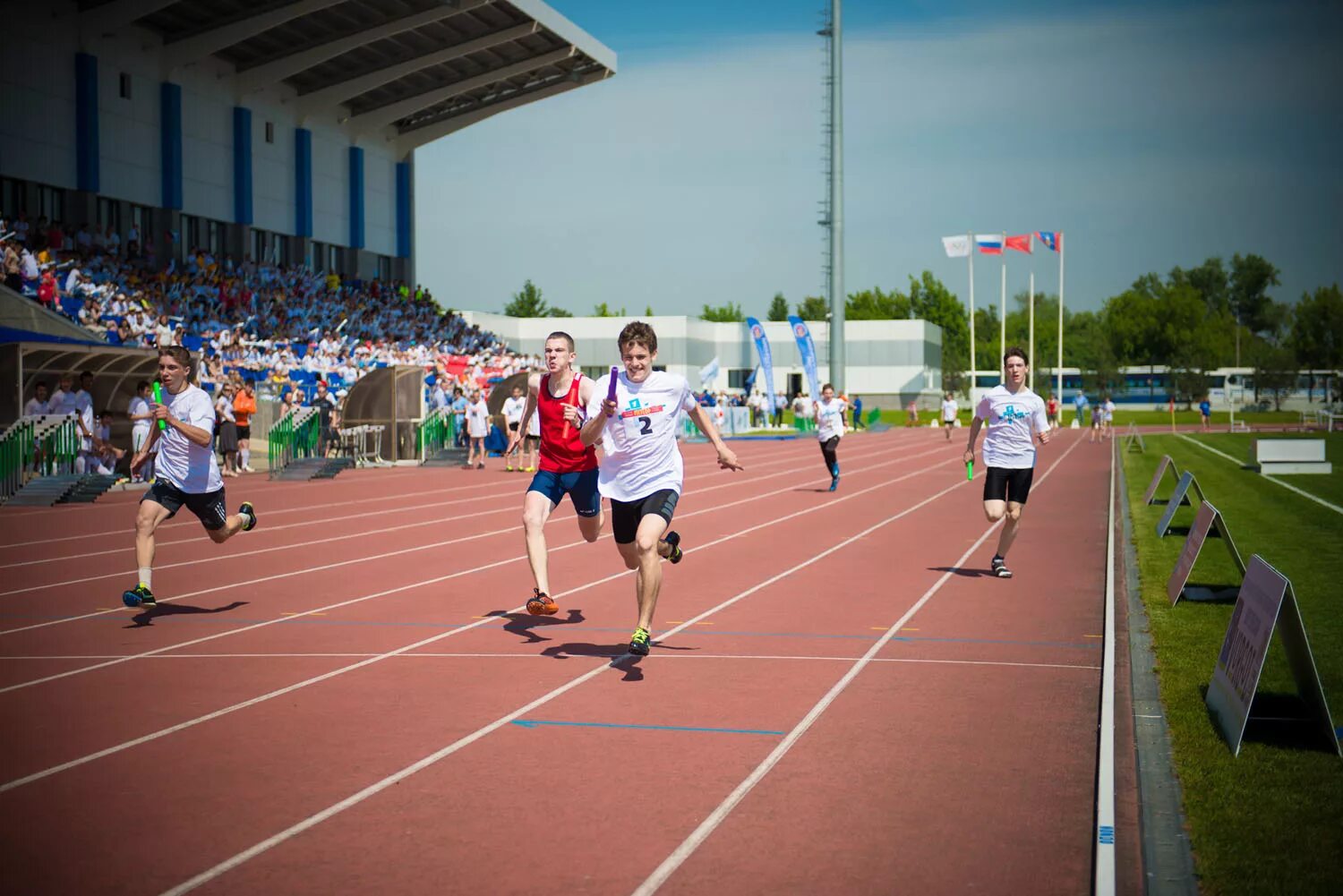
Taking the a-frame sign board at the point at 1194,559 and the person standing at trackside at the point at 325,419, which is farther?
the person standing at trackside at the point at 325,419

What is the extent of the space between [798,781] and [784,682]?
6.52 feet

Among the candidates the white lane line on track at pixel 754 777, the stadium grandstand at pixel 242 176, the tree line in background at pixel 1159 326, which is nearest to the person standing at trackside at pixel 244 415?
the stadium grandstand at pixel 242 176

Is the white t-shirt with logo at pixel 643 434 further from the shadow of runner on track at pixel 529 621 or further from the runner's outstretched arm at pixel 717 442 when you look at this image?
the shadow of runner on track at pixel 529 621

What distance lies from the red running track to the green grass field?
1.12 ft

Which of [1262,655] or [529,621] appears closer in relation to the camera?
[1262,655]

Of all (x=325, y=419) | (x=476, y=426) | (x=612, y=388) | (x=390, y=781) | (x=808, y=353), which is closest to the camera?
(x=390, y=781)

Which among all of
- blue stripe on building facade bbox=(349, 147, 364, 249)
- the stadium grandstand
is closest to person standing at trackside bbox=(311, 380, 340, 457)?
the stadium grandstand

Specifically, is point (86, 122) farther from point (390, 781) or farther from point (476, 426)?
point (390, 781)

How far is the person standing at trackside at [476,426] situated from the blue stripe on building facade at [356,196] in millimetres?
26838

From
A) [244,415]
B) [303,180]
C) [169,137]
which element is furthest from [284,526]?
[303,180]

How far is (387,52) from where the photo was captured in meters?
48.9

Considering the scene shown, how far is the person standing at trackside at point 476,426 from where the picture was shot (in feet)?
102

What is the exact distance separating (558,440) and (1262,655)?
5.02 meters

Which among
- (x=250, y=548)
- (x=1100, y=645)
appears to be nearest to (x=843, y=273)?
(x=250, y=548)
